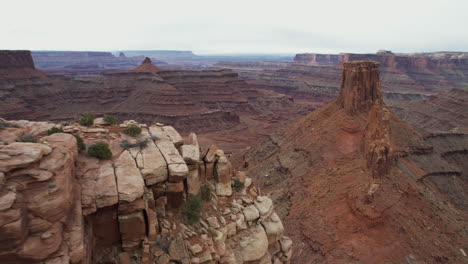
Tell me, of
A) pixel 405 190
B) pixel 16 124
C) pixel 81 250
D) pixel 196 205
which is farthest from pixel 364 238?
pixel 16 124

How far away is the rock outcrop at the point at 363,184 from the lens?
23.1 metres

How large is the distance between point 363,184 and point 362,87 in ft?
44.3

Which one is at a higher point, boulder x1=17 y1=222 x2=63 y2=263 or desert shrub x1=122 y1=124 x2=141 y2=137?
desert shrub x1=122 y1=124 x2=141 y2=137

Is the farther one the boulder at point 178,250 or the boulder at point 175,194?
the boulder at point 175,194

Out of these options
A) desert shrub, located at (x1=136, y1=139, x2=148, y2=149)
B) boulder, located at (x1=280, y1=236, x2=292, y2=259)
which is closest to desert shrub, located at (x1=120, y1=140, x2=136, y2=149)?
desert shrub, located at (x1=136, y1=139, x2=148, y2=149)

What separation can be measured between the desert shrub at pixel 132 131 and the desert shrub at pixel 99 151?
2.27 meters

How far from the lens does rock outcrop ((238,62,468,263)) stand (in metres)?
23.1

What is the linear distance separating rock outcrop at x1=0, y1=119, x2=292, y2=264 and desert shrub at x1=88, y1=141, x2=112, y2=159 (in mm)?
234

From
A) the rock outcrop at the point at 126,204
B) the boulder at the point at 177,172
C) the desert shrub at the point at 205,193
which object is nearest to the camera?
the rock outcrop at the point at 126,204

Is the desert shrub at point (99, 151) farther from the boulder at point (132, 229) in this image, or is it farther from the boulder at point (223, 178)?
the boulder at point (223, 178)

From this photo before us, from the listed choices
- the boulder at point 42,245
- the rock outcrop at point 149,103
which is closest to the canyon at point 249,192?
the boulder at point 42,245

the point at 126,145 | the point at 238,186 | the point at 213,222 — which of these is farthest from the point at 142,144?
the point at 238,186

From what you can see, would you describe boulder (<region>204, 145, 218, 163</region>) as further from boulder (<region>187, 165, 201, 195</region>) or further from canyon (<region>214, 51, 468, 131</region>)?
canyon (<region>214, 51, 468, 131</region>)

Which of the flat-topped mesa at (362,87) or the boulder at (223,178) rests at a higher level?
the flat-topped mesa at (362,87)
